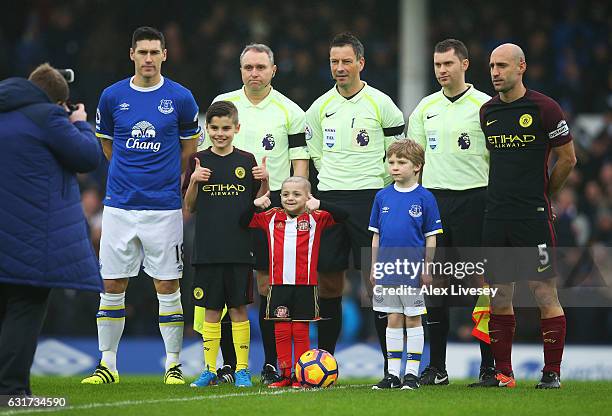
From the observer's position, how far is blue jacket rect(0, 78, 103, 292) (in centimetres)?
770

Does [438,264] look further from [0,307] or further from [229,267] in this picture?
[0,307]

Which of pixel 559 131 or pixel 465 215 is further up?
pixel 559 131

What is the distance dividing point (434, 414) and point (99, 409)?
2.16 m

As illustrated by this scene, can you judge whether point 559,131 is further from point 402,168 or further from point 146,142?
point 146,142

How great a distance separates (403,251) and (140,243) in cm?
228

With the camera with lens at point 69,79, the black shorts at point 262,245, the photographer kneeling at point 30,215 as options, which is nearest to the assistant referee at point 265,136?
the black shorts at point 262,245

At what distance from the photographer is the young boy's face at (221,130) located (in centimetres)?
947

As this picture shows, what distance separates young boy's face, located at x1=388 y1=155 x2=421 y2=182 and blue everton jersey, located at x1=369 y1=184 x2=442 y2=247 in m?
0.10

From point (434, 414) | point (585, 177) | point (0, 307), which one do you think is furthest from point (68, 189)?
point (585, 177)

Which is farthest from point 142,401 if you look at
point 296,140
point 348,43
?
point 348,43

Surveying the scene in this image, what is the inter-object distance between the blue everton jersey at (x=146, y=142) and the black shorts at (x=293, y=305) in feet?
4.07

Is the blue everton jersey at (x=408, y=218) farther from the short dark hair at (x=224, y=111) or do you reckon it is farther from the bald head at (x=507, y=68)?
the short dark hair at (x=224, y=111)

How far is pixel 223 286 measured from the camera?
9.48 meters

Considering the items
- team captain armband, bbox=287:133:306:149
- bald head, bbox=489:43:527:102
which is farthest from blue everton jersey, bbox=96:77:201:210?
bald head, bbox=489:43:527:102
